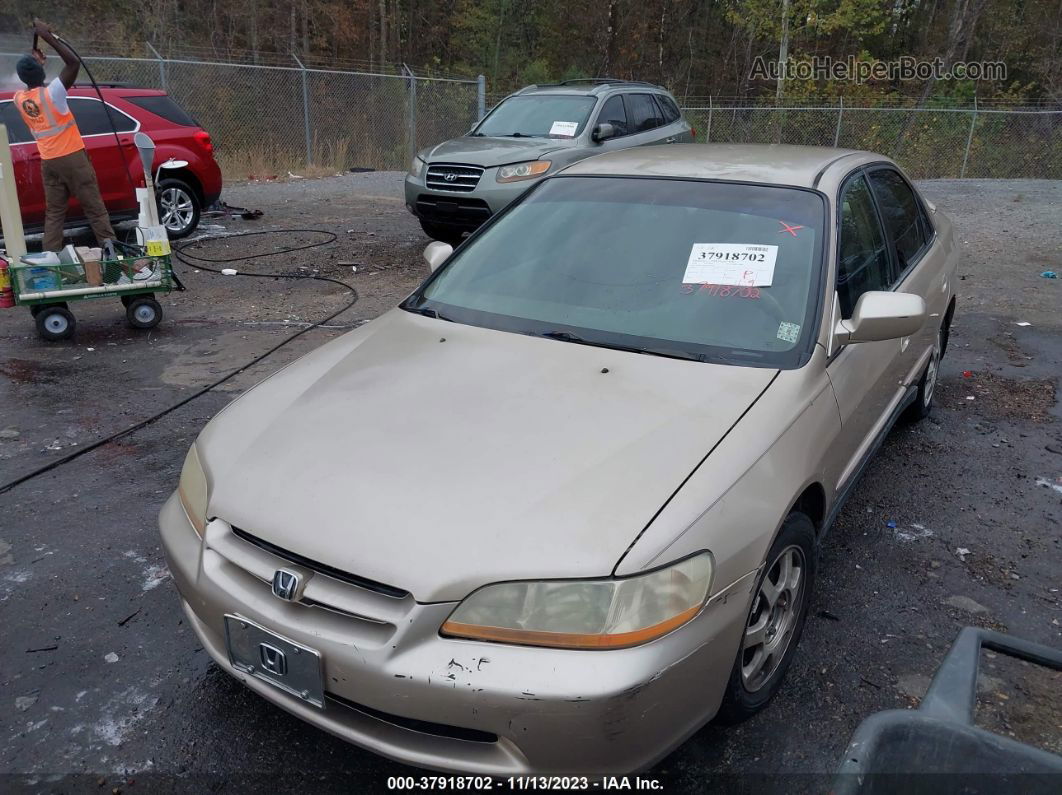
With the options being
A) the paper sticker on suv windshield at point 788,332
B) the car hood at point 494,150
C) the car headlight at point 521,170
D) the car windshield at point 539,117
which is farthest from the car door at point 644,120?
the paper sticker on suv windshield at point 788,332

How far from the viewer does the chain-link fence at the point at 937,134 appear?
1989cm

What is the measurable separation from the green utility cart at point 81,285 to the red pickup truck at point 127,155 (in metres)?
2.39

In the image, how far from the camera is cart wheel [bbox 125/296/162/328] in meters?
6.54

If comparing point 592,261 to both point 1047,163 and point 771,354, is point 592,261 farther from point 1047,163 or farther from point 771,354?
point 1047,163

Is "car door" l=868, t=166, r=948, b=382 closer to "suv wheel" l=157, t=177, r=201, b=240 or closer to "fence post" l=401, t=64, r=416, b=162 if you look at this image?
"suv wheel" l=157, t=177, r=201, b=240

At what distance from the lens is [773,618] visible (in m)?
2.57

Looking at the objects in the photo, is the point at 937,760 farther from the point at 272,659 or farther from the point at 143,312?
the point at 143,312

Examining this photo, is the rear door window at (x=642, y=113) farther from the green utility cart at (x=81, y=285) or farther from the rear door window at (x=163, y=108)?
the green utility cart at (x=81, y=285)

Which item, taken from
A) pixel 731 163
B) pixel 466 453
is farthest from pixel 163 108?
pixel 466 453

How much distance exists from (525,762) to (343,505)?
80cm

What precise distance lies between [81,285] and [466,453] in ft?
16.9

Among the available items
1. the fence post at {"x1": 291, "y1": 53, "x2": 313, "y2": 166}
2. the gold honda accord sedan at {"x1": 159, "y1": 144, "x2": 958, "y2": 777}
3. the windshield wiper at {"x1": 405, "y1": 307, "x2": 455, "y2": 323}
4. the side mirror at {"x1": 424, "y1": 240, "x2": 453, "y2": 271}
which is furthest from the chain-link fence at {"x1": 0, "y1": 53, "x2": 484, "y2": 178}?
the gold honda accord sedan at {"x1": 159, "y1": 144, "x2": 958, "y2": 777}

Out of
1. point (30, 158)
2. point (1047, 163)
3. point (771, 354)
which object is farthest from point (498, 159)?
point (1047, 163)

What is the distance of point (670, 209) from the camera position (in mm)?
3334
